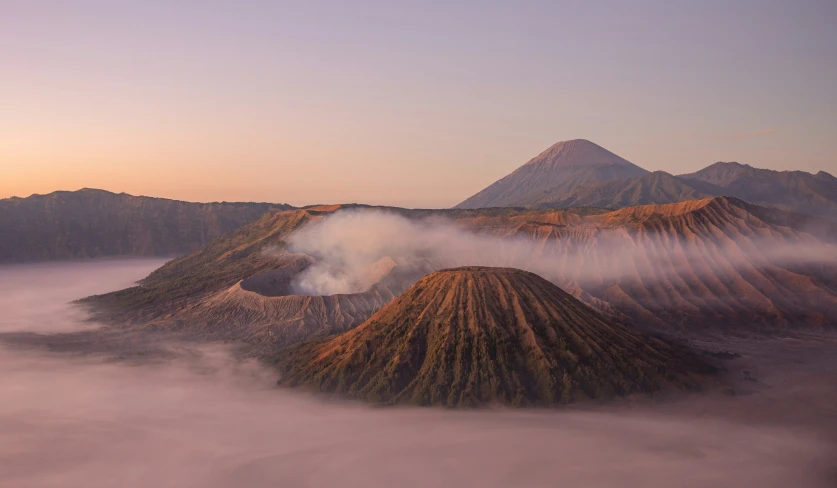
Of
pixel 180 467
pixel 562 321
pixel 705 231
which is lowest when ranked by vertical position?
pixel 180 467

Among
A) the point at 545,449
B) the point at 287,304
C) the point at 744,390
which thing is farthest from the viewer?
the point at 287,304

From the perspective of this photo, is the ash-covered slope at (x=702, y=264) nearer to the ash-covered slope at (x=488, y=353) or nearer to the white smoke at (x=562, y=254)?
the white smoke at (x=562, y=254)

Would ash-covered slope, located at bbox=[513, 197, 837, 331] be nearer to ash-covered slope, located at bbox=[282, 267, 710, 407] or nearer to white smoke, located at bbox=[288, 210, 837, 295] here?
white smoke, located at bbox=[288, 210, 837, 295]

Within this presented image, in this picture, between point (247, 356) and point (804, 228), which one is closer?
point (247, 356)

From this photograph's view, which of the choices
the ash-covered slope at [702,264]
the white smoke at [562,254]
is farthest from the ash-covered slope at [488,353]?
the white smoke at [562,254]

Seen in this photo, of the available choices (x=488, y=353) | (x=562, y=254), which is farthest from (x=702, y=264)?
(x=488, y=353)

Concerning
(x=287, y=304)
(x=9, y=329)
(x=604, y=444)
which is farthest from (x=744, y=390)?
(x=9, y=329)

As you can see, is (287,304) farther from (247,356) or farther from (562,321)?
(562,321)

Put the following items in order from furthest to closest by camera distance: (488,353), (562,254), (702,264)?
(562,254) → (702,264) → (488,353)

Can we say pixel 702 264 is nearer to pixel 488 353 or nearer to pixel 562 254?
pixel 562 254
